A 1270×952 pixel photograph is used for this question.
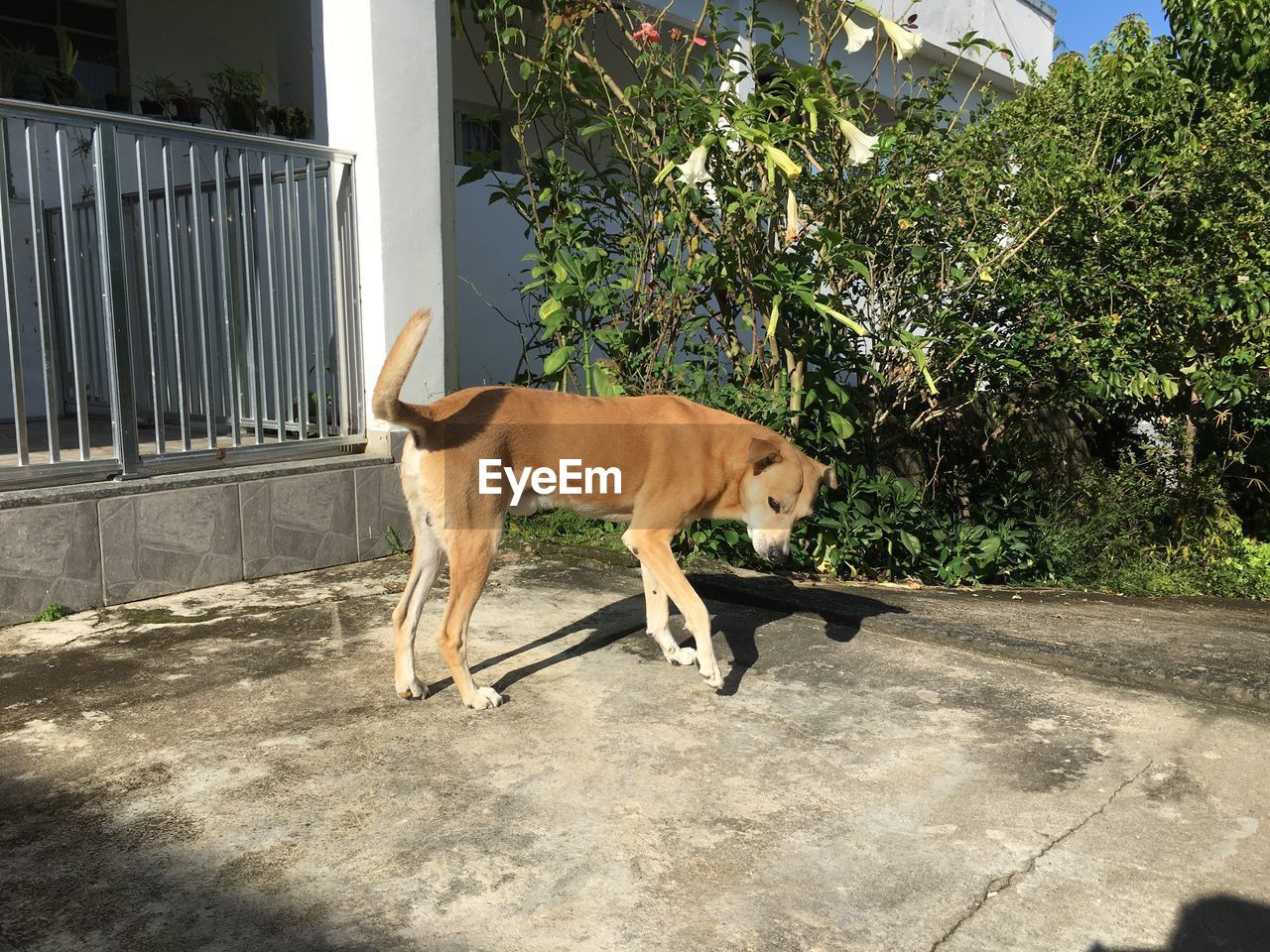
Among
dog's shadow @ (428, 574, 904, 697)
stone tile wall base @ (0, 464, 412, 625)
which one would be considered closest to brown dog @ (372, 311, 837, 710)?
dog's shadow @ (428, 574, 904, 697)

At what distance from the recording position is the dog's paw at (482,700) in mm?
3775

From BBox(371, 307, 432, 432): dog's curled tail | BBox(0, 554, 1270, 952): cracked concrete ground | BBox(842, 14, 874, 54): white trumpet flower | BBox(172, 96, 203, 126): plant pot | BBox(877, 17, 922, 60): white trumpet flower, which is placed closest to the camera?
BBox(0, 554, 1270, 952): cracked concrete ground

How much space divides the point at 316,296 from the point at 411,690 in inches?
127

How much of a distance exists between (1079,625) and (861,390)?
2156 millimetres

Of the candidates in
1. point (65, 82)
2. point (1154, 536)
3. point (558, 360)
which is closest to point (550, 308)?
point (558, 360)

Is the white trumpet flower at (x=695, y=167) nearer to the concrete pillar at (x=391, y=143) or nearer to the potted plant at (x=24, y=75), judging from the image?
the concrete pillar at (x=391, y=143)

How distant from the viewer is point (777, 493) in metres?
4.32

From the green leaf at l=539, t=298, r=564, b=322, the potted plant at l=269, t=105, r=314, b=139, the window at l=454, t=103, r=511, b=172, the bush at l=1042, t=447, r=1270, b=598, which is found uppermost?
the window at l=454, t=103, r=511, b=172

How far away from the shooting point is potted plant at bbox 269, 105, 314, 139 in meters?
7.95

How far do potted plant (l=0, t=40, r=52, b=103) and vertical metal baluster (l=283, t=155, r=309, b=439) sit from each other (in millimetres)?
A: 2752

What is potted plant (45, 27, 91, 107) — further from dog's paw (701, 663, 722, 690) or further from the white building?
dog's paw (701, 663, 722, 690)

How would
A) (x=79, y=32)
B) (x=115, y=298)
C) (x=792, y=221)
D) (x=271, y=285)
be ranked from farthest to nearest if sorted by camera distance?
(x=79, y=32) → (x=271, y=285) → (x=792, y=221) → (x=115, y=298)

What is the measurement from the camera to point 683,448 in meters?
4.26

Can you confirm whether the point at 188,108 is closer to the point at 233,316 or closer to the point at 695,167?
the point at 233,316
